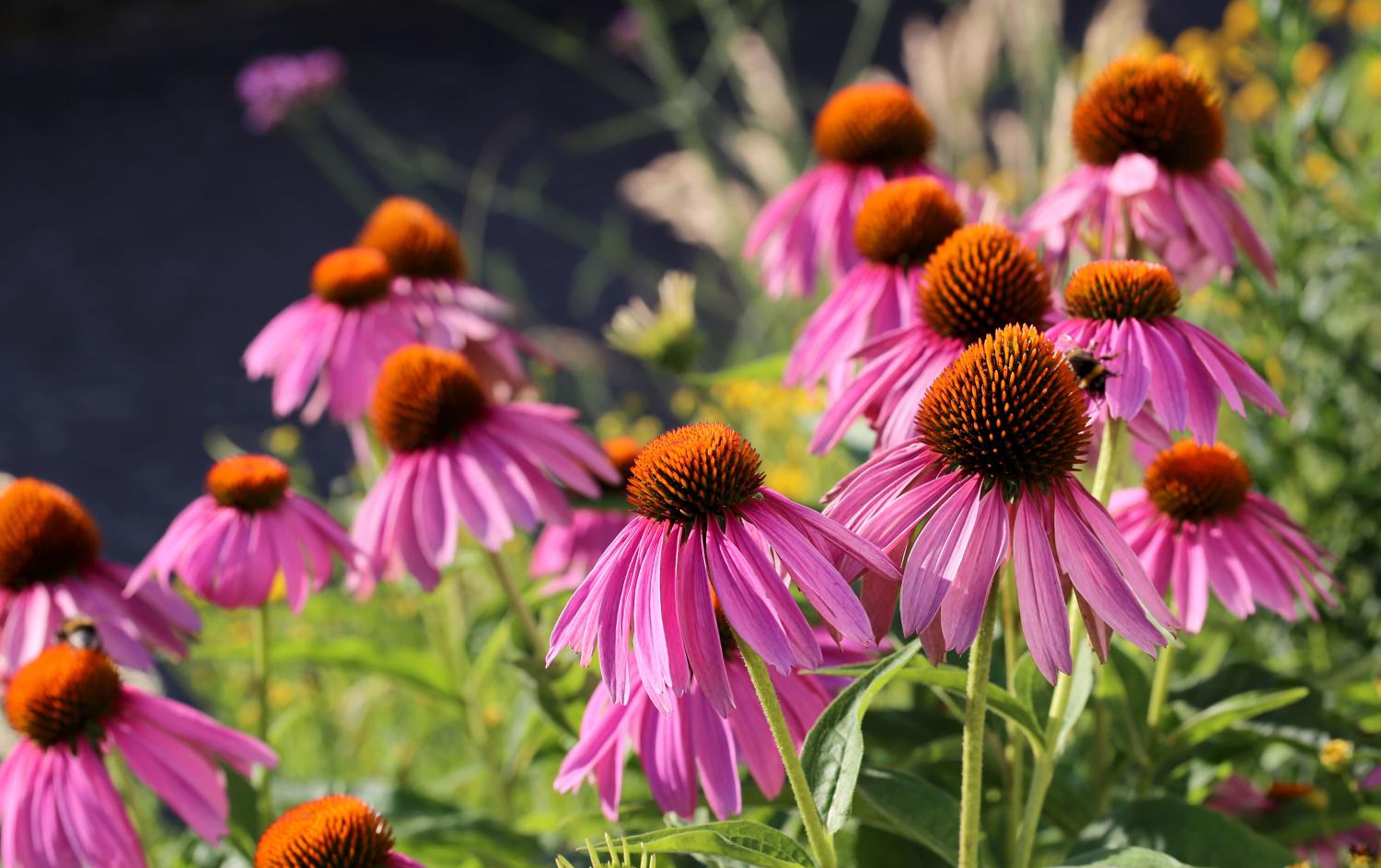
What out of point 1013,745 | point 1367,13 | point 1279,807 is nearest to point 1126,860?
point 1013,745

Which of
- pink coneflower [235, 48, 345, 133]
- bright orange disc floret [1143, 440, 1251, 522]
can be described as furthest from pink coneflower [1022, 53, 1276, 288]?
pink coneflower [235, 48, 345, 133]

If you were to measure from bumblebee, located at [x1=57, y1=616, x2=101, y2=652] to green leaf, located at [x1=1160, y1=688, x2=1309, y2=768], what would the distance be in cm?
79

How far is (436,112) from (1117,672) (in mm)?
5753

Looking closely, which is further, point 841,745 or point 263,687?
point 263,687

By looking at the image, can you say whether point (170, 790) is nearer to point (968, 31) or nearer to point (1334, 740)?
point (1334, 740)

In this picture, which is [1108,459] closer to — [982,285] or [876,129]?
[982,285]

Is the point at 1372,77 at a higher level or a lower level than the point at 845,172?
higher

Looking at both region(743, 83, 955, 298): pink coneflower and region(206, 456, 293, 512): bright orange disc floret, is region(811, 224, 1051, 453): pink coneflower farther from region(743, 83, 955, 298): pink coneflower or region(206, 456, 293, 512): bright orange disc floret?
region(206, 456, 293, 512): bright orange disc floret

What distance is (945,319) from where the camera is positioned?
2.89 ft

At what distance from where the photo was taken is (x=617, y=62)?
21.1ft

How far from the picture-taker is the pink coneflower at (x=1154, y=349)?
2.46 ft

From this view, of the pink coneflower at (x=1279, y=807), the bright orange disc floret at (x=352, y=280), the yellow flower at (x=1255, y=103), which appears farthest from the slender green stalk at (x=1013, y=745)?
the yellow flower at (x=1255, y=103)

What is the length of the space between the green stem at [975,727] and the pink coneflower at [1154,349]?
148 millimetres

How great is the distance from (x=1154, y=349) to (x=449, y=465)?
0.59 metres
